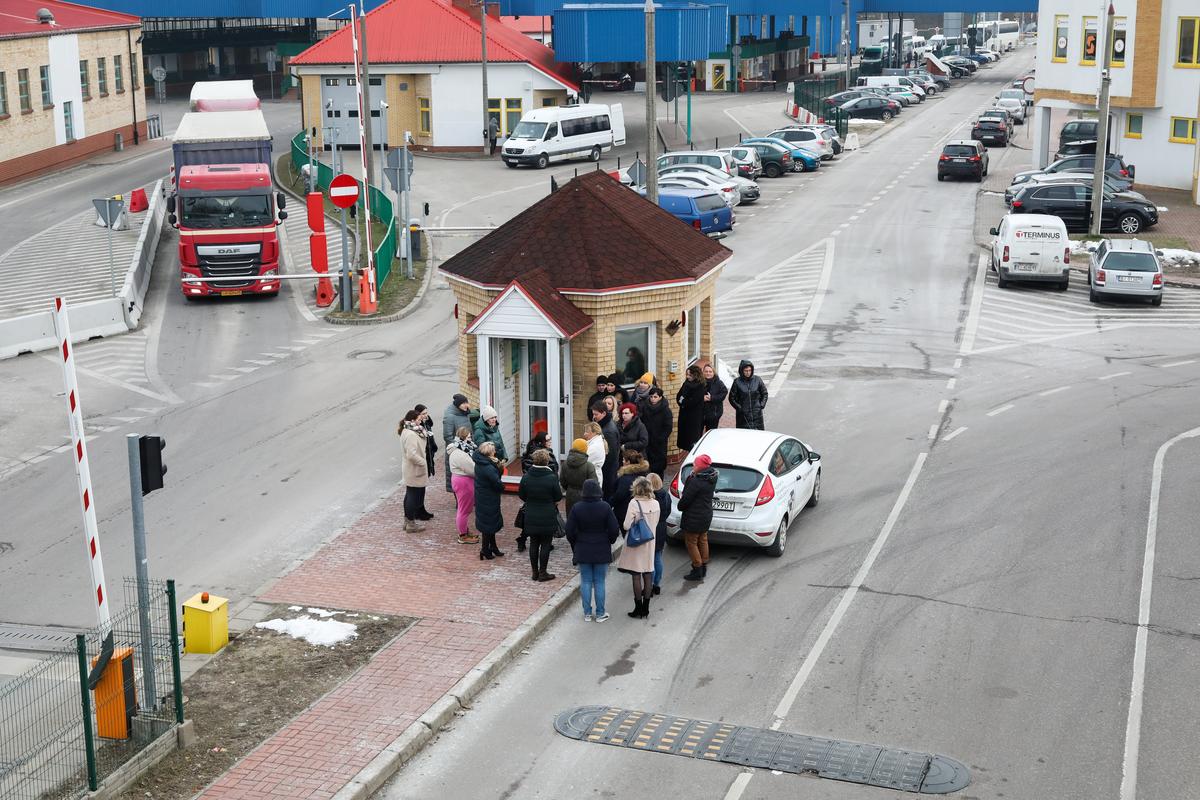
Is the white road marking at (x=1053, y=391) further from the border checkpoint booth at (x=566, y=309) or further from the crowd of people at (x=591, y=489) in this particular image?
the crowd of people at (x=591, y=489)

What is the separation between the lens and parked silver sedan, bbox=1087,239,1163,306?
33.8 meters

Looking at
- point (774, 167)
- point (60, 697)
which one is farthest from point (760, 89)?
point (60, 697)

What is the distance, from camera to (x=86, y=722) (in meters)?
11.5

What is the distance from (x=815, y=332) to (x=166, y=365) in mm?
13244

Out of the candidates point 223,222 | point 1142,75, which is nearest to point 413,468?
point 223,222

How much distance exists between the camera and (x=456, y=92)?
209 feet

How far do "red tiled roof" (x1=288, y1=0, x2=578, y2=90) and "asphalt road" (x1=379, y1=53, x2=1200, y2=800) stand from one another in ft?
127

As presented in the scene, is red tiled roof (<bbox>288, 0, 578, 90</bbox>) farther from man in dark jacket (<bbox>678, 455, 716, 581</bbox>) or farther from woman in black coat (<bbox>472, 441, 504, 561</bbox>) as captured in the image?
man in dark jacket (<bbox>678, 455, 716, 581</bbox>)

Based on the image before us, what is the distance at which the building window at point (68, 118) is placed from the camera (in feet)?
194

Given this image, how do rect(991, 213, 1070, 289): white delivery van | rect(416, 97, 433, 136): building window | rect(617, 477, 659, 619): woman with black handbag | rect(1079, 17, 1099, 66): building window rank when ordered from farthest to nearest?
1. rect(416, 97, 433, 136): building window
2. rect(1079, 17, 1099, 66): building window
3. rect(991, 213, 1070, 289): white delivery van
4. rect(617, 477, 659, 619): woman with black handbag

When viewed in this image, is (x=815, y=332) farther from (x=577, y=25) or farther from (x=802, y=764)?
(x=577, y=25)

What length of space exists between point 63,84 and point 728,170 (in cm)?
2671

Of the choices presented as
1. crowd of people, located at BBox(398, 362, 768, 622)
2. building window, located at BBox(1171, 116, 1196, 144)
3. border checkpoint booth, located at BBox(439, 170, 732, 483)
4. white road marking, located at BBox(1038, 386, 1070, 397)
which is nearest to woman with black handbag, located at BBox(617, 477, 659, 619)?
crowd of people, located at BBox(398, 362, 768, 622)

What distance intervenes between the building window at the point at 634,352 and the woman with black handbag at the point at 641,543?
504 cm
